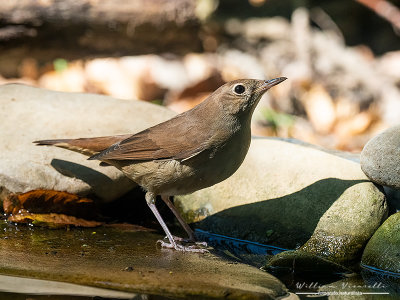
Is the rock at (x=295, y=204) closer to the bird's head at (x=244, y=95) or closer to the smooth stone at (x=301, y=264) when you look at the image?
the smooth stone at (x=301, y=264)

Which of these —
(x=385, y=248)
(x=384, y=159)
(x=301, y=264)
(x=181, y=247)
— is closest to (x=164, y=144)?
(x=181, y=247)

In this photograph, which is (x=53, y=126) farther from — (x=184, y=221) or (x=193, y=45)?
(x=193, y=45)

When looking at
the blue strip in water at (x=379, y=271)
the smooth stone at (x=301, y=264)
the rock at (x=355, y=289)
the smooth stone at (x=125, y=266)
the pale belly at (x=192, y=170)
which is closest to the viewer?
the smooth stone at (x=125, y=266)

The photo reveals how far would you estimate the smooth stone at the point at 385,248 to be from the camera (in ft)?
15.4

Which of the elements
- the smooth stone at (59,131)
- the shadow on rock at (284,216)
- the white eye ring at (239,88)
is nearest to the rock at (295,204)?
the shadow on rock at (284,216)

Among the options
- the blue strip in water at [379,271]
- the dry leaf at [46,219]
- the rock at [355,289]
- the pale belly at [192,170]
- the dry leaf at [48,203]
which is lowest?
the blue strip in water at [379,271]

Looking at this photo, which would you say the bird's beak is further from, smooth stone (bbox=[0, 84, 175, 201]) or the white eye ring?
smooth stone (bbox=[0, 84, 175, 201])

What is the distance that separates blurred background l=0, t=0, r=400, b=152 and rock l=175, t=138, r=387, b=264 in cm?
304

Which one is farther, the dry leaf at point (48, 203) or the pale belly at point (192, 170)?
the dry leaf at point (48, 203)

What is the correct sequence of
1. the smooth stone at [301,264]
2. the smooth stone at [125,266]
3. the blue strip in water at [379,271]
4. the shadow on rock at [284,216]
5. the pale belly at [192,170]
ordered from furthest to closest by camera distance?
the shadow on rock at [284,216]
the pale belly at [192,170]
the blue strip in water at [379,271]
the smooth stone at [301,264]
the smooth stone at [125,266]

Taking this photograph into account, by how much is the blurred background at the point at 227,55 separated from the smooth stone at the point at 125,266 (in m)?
4.31

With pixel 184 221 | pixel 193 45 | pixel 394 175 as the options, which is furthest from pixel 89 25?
pixel 394 175

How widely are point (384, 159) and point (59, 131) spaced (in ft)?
9.79

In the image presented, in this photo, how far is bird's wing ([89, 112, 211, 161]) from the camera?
15.9 ft
